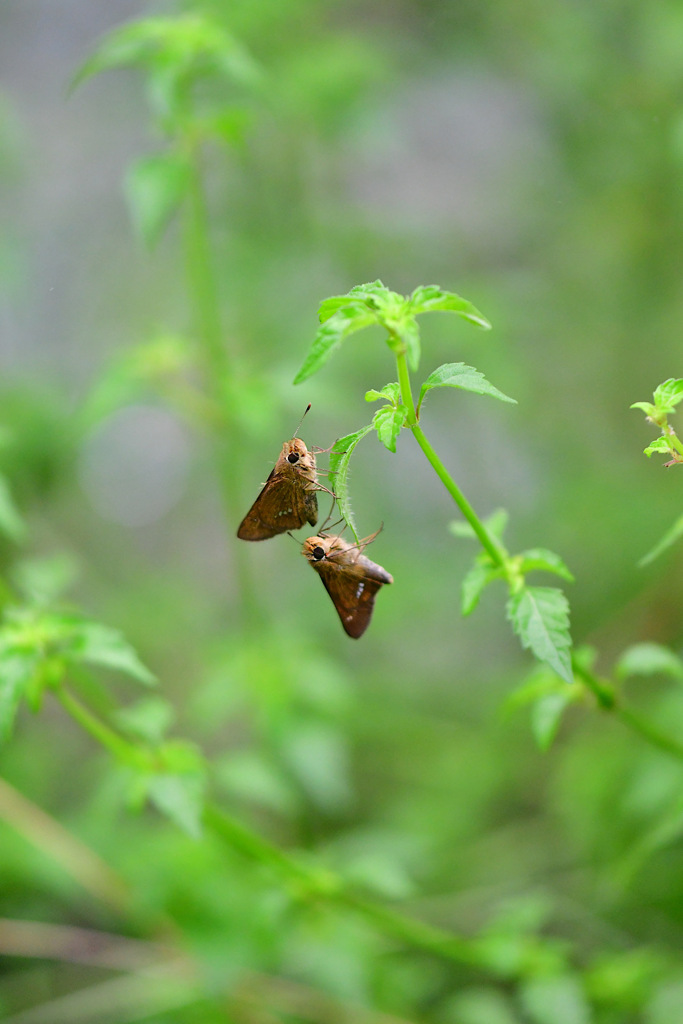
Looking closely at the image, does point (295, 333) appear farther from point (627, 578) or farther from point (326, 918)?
point (326, 918)

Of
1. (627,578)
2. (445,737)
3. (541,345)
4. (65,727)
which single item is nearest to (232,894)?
(445,737)

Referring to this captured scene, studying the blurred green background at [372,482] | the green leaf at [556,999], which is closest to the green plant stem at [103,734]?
the blurred green background at [372,482]

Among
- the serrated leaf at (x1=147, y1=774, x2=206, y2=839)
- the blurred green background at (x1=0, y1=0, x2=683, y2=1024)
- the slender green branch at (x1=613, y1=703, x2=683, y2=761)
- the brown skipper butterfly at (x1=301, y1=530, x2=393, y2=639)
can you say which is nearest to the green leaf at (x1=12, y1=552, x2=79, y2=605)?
the blurred green background at (x1=0, y1=0, x2=683, y2=1024)

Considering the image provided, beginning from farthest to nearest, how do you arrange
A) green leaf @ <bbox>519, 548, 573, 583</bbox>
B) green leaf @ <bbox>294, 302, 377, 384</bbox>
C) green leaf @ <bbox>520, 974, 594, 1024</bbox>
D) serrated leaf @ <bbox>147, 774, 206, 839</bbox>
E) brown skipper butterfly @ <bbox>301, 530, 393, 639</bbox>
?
green leaf @ <bbox>520, 974, 594, 1024</bbox>
serrated leaf @ <bbox>147, 774, 206, 839</bbox>
brown skipper butterfly @ <bbox>301, 530, 393, 639</bbox>
green leaf @ <bbox>519, 548, 573, 583</bbox>
green leaf @ <bbox>294, 302, 377, 384</bbox>

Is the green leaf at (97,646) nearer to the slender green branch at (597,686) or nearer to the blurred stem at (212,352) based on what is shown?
the slender green branch at (597,686)

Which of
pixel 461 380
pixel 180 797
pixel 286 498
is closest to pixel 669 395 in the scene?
pixel 461 380

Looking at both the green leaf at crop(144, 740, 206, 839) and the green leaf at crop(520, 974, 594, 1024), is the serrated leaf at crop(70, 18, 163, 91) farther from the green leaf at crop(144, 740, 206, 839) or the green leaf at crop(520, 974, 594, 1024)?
the green leaf at crop(520, 974, 594, 1024)

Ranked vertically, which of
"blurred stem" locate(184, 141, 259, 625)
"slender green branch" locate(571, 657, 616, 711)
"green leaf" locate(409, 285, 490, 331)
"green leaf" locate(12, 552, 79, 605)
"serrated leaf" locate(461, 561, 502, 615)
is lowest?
"slender green branch" locate(571, 657, 616, 711)
